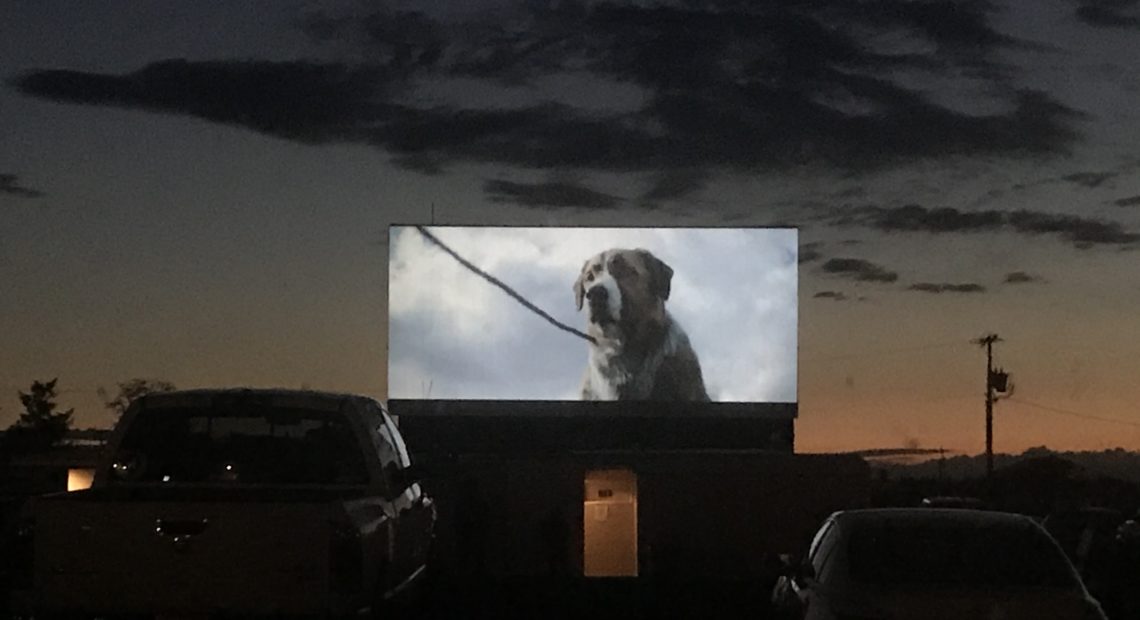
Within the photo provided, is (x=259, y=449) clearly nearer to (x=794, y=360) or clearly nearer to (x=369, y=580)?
(x=369, y=580)

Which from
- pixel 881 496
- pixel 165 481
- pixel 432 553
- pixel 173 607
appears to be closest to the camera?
pixel 173 607

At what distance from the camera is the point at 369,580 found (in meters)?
10.6

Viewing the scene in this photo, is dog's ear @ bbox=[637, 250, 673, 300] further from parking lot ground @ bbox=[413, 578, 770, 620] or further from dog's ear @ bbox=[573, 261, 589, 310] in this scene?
parking lot ground @ bbox=[413, 578, 770, 620]

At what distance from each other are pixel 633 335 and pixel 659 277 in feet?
5.14

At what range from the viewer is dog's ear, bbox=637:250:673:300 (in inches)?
1731

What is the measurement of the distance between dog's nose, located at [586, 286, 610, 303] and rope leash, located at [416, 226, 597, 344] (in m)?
0.88

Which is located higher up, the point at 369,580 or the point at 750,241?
the point at 750,241

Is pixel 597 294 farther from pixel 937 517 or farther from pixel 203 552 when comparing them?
pixel 203 552

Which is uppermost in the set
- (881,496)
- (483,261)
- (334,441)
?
(483,261)

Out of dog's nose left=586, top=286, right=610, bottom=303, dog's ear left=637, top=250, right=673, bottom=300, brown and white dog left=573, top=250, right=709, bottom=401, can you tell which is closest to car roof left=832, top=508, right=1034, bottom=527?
brown and white dog left=573, top=250, right=709, bottom=401

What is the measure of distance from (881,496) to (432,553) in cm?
3775

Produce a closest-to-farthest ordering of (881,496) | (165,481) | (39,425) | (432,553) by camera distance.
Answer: (165,481), (432,553), (881,496), (39,425)

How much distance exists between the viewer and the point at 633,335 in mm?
43969

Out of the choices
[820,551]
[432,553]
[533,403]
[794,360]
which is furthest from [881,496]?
[820,551]
